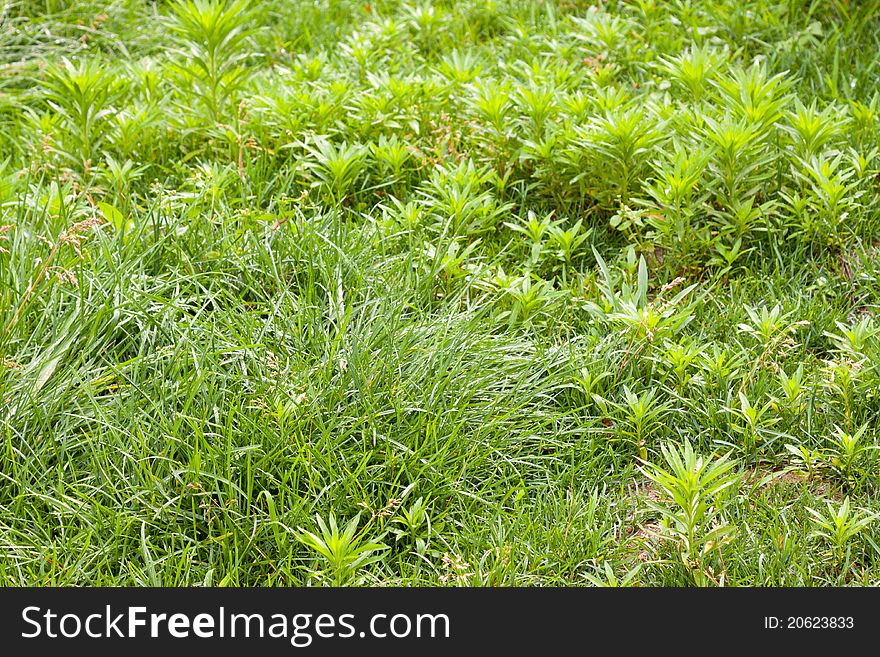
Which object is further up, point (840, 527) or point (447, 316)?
point (447, 316)

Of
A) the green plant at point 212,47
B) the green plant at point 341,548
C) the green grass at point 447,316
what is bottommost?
the green plant at point 341,548

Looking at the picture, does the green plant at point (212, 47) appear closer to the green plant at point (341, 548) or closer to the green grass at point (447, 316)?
the green grass at point (447, 316)

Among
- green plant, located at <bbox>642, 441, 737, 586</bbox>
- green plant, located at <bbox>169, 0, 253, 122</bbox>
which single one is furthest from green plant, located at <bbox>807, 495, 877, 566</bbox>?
green plant, located at <bbox>169, 0, 253, 122</bbox>

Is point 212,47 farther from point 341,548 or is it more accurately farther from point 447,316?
point 341,548

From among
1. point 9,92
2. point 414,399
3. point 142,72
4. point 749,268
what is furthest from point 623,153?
point 9,92

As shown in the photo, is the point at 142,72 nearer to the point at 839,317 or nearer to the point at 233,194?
the point at 233,194

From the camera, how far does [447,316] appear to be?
11.2ft

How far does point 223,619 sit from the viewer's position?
2605 millimetres

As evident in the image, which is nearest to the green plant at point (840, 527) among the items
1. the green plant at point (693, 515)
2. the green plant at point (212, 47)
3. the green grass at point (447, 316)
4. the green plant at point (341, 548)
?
the green grass at point (447, 316)

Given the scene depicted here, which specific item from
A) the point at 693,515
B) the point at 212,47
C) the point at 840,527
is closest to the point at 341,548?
the point at 693,515

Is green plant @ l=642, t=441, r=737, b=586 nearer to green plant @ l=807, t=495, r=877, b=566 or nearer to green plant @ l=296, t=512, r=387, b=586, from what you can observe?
green plant @ l=807, t=495, r=877, b=566

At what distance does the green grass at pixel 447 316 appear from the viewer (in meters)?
2.79

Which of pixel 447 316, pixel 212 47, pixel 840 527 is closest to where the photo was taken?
pixel 840 527

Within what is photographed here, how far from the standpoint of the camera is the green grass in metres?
2.79
